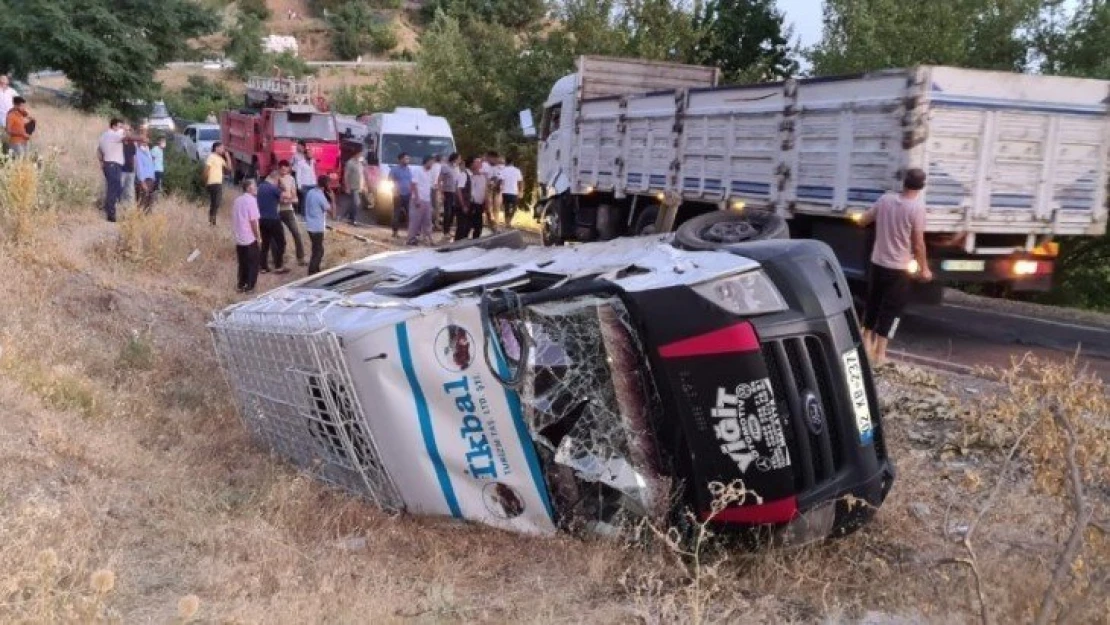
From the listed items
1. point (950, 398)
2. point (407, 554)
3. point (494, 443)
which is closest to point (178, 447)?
point (407, 554)

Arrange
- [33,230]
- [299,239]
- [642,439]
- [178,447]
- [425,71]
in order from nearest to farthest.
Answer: [642,439]
[178,447]
[33,230]
[299,239]
[425,71]

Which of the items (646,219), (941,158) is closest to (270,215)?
(646,219)

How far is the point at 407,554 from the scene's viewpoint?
446 cm

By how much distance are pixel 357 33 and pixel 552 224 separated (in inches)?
2082

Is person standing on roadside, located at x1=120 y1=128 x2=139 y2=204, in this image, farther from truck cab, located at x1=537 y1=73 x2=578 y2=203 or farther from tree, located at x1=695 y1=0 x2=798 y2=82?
tree, located at x1=695 y1=0 x2=798 y2=82

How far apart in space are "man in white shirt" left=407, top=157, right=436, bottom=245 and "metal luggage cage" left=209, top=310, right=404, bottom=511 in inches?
416

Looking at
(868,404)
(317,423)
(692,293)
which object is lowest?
(317,423)

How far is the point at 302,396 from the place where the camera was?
5008mm

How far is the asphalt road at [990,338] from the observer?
943 centimetres

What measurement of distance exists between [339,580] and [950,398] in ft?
14.0

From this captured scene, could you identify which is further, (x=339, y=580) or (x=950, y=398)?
(x=950, y=398)

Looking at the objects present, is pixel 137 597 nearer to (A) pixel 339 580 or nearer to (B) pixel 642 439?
(A) pixel 339 580

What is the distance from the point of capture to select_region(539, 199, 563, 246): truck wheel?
55.2ft

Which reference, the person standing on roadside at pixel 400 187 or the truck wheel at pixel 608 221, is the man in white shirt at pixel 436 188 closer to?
the person standing on roadside at pixel 400 187
